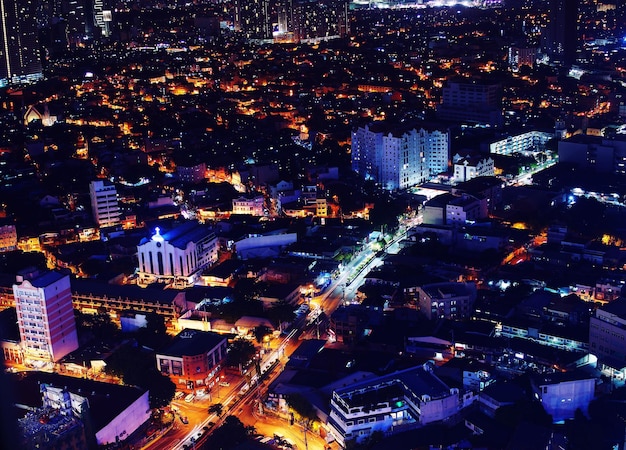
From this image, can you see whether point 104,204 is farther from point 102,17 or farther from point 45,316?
point 102,17

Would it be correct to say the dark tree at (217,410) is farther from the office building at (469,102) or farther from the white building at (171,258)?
the office building at (469,102)

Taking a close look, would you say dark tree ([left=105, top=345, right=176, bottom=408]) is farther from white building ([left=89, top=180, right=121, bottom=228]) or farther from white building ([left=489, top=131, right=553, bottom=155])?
white building ([left=489, top=131, right=553, bottom=155])

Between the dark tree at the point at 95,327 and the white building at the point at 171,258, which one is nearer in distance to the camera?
the dark tree at the point at 95,327

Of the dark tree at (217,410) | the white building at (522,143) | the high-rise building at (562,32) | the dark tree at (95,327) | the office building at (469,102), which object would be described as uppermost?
the high-rise building at (562,32)

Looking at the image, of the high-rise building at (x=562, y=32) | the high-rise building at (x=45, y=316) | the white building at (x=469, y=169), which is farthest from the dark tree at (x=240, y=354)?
the high-rise building at (x=562, y=32)

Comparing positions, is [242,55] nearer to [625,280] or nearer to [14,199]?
[14,199]

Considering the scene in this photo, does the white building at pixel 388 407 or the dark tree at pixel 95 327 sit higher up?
the white building at pixel 388 407

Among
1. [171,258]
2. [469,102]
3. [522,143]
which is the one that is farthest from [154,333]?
[469,102]
